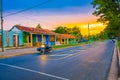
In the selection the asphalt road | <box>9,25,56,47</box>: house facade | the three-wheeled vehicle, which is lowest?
the asphalt road

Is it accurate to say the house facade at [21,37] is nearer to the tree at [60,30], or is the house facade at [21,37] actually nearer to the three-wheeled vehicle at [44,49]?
the three-wheeled vehicle at [44,49]

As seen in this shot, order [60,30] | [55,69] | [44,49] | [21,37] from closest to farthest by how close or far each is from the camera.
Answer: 1. [55,69]
2. [44,49]
3. [21,37]
4. [60,30]

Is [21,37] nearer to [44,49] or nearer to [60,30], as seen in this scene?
[44,49]

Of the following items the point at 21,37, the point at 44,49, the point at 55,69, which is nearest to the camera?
the point at 55,69

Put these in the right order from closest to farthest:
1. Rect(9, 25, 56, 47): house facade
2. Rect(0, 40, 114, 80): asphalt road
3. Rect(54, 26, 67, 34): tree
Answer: Rect(0, 40, 114, 80): asphalt road, Rect(9, 25, 56, 47): house facade, Rect(54, 26, 67, 34): tree

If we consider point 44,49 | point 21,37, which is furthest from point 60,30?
point 44,49

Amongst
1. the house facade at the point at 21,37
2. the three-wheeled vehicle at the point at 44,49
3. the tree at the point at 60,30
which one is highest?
the tree at the point at 60,30

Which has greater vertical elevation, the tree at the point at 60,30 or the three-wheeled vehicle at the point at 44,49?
the tree at the point at 60,30

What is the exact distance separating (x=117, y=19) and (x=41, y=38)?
41.3m

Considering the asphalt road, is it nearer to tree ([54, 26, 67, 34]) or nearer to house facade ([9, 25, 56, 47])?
house facade ([9, 25, 56, 47])

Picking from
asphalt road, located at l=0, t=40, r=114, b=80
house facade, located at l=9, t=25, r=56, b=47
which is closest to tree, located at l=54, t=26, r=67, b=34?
house facade, located at l=9, t=25, r=56, b=47

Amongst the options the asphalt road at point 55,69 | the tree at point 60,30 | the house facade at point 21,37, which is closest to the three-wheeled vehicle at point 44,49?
the asphalt road at point 55,69

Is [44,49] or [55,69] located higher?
[44,49]

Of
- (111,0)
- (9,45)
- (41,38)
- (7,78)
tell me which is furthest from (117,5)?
(41,38)
